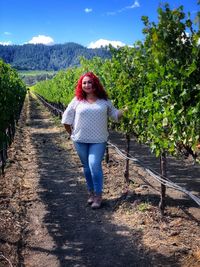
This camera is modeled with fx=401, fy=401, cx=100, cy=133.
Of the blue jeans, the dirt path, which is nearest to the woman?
the blue jeans

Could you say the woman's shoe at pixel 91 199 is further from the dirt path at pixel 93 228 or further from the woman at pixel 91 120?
the woman at pixel 91 120

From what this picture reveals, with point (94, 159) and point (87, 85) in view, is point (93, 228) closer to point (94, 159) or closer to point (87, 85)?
point (94, 159)

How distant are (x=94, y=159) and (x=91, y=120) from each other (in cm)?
70

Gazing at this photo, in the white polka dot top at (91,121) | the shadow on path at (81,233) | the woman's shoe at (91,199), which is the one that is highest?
the white polka dot top at (91,121)

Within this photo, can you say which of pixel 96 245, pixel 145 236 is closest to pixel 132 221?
pixel 145 236

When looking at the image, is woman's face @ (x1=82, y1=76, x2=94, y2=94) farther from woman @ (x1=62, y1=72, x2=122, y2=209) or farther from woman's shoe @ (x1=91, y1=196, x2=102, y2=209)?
woman's shoe @ (x1=91, y1=196, x2=102, y2=209)

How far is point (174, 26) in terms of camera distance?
5.52 meters

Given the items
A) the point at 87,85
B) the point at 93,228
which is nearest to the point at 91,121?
the point at 87,85

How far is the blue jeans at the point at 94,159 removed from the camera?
7195 mm

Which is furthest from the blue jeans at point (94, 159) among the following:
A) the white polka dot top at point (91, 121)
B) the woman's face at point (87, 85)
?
the woman's face at point (87, 85)

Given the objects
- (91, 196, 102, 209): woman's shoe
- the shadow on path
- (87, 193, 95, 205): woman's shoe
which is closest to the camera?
the shadow on path

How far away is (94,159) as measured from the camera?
718 centimetres

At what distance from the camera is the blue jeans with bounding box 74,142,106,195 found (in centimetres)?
720

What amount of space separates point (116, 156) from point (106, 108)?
252 inches
